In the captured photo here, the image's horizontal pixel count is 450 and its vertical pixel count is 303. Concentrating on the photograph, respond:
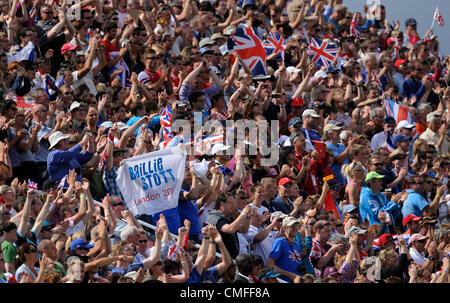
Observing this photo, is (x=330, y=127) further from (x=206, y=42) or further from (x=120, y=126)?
(x=120, y=126)

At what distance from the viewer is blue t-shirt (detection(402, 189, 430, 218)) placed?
16828 millimetres

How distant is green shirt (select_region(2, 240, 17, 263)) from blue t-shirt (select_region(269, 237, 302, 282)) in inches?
132

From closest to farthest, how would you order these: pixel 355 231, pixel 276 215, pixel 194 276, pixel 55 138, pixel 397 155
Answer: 1. pixel 194 276
2. pixel 55 138
3. pixel 276 215
4. pixel 355 231
5. pixel 397 155

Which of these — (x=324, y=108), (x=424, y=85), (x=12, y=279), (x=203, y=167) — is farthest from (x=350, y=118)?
(x=12, y=279)

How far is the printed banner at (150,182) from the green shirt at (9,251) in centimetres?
244

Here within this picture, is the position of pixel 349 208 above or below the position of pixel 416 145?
above

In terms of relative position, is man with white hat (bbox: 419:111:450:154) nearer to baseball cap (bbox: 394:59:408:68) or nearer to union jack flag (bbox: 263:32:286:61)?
baseball cap (bbox: 394:59:408:68)

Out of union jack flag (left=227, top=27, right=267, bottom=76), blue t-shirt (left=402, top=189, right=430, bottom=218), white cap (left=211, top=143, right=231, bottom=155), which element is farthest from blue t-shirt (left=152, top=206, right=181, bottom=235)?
union jack flag (left=227, top=27, right=267, bottom=76)

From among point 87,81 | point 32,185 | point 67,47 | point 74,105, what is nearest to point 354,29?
point 67,47

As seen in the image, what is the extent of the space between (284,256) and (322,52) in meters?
8.34

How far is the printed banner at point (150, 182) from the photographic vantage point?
14.0 metres

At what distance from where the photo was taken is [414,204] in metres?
16.9

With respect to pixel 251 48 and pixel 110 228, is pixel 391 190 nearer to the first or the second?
pixel 251 48

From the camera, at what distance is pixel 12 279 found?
11.1 metres
